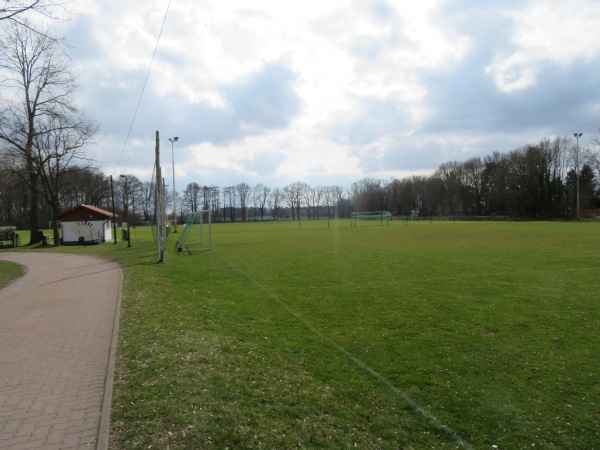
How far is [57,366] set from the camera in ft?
18.2

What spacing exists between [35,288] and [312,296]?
8251mm

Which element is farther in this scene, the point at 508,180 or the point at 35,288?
the point at 508,180

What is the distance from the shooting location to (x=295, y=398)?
4.51m

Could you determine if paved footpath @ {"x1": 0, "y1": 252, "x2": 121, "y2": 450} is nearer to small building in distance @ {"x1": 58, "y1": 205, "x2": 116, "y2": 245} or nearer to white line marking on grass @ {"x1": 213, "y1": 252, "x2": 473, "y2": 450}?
white line marking on grass @ {"x1": 213, "y1": 252, "x2": 473, "y2": 450}

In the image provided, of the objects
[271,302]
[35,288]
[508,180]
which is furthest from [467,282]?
[508,180]

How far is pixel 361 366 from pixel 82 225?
3179 cm

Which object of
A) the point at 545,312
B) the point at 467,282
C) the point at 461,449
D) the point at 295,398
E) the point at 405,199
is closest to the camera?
the point at 461,449

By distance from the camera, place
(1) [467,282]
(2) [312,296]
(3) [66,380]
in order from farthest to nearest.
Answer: (1) [467,282] → (2) [312,296] → (3) [66,380]

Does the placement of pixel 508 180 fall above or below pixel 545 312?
above

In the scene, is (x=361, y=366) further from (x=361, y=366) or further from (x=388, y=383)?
(x=388, y=383)

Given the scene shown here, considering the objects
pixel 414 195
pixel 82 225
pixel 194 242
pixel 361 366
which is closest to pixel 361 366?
pixel 361 366

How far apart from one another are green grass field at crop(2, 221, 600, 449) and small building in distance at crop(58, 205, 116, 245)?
77.3 feet

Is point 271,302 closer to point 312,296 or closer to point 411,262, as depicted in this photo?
point 312,296

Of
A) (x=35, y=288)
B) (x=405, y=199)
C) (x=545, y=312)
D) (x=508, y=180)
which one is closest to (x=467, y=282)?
(x=545, y=312)
